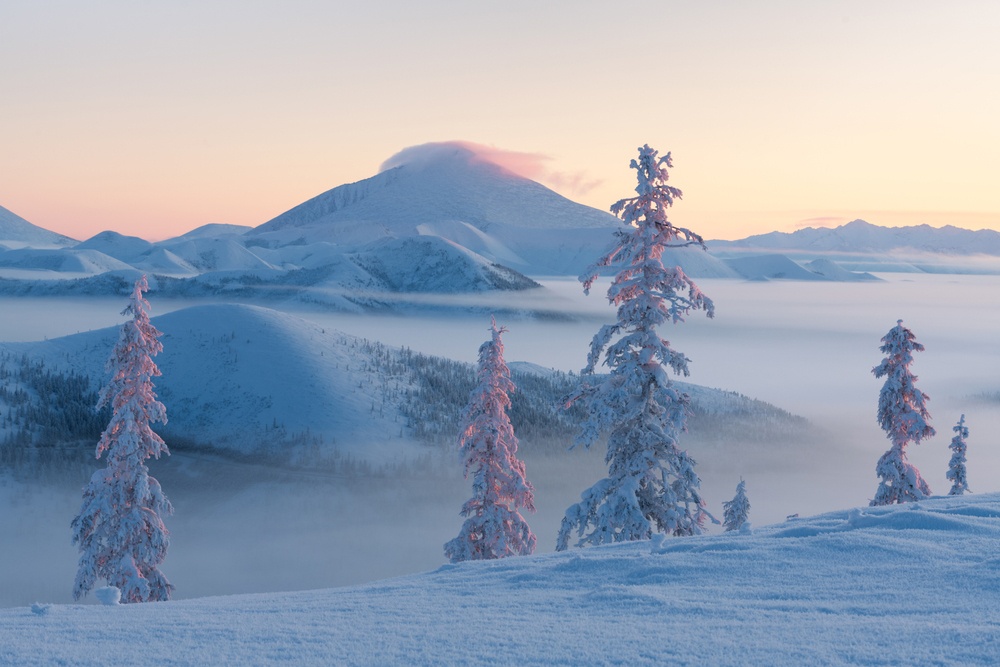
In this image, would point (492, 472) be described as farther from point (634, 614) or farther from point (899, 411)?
point (634, 614)

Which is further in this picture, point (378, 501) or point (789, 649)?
point (378, 501)

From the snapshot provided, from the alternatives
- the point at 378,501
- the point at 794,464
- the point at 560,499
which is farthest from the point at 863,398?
the point at 378,501

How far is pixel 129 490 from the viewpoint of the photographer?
2944 centimetres

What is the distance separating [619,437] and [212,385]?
226ft

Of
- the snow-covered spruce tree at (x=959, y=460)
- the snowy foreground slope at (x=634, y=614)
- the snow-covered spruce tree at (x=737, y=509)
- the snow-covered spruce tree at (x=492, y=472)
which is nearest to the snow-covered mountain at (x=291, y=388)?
the snow-covered spruce tree at (x=737, y=509)

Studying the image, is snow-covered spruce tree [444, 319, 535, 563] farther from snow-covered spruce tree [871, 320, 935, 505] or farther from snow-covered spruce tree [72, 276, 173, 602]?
snow-covered spruce tree [871, 320, 935, 505]

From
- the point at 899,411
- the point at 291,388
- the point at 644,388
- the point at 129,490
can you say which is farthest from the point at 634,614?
the point at 291,388

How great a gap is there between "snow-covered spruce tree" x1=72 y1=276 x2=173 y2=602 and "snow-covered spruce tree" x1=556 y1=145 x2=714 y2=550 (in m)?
15.5

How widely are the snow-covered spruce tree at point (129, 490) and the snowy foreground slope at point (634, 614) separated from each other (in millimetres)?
19750

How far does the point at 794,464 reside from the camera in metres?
104

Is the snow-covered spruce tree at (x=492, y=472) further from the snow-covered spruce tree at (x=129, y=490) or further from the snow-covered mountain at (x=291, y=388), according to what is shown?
the snow-covered mountain at (x=291, y=388)

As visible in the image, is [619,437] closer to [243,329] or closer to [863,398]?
[243,329]

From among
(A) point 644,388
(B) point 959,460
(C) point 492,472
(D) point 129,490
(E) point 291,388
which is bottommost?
(E) point 291,388

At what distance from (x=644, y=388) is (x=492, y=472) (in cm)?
1044
